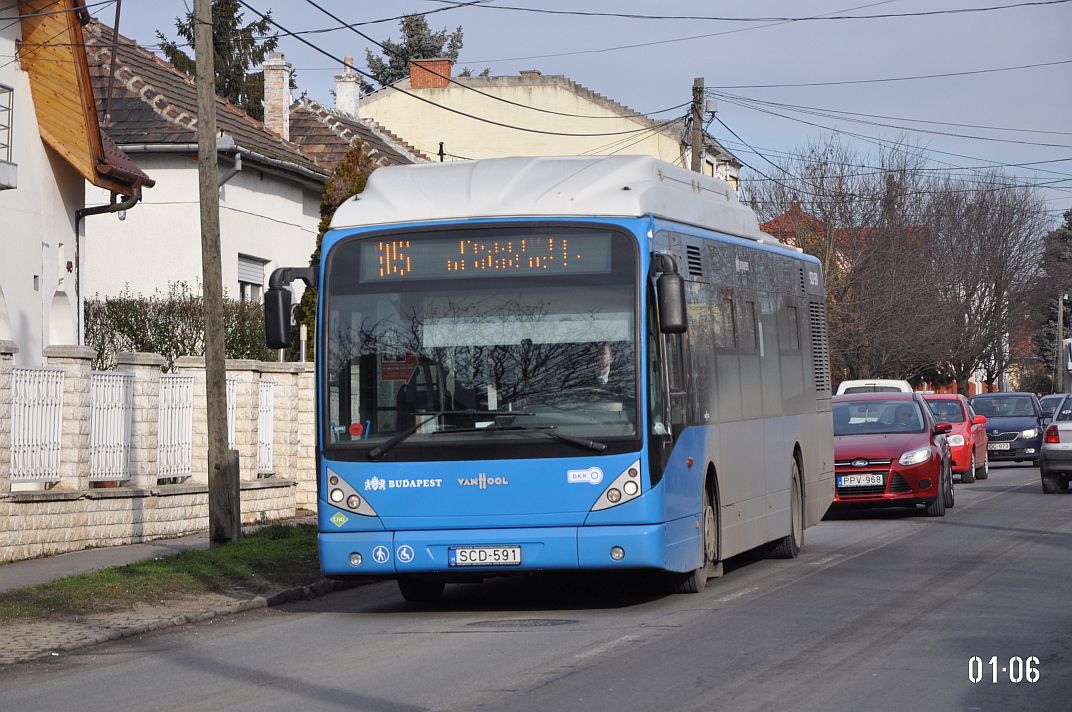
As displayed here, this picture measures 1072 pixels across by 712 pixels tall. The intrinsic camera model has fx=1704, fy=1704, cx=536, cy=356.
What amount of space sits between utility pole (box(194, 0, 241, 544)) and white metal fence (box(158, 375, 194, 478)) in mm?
3581

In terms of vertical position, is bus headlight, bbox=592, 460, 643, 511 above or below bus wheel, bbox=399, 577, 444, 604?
above

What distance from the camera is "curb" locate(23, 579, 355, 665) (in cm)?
1190

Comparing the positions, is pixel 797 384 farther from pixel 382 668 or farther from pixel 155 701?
pixel 155 701

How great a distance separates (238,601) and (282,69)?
31.2 metres

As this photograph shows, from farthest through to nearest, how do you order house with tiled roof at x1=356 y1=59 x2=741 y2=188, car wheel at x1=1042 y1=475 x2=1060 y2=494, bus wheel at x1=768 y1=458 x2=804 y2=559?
house with tiled roof at x1=356 y1=59 x2=741 y2=188 < car wheel at x1=1042 y1=475 x2=1060 y2=494 < bus wheel at x1=768 y1=458 x2=804 y2=559

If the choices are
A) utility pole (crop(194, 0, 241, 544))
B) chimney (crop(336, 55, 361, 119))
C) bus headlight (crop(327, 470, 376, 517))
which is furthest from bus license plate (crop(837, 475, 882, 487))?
chimney (crop(336, 55, 361, 119))

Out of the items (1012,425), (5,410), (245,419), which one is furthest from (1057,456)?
(5,410)

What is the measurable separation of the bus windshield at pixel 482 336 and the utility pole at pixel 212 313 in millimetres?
5448

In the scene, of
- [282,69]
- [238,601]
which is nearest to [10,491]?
[238,601]

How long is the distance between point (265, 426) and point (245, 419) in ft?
3.43

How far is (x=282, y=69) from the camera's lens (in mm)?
43688

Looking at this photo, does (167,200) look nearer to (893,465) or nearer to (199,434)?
(199,434)

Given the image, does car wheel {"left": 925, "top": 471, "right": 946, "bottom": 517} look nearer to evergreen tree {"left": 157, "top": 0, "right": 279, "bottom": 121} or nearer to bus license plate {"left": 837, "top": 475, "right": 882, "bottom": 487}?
bus license plate {"left": 837, "top": 475, "right": 882, "bottom": 487}

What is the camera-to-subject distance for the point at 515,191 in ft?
42.3
